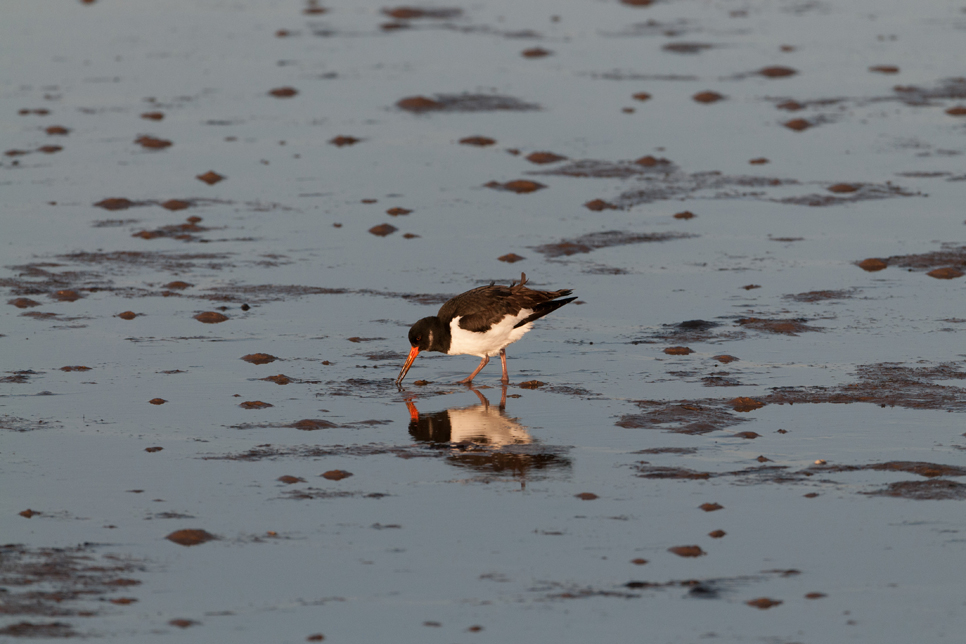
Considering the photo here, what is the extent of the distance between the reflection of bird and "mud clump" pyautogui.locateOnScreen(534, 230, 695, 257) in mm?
4936

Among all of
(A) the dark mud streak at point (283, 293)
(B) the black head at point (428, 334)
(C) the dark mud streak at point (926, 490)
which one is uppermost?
(B) the black head at point (428, 334)

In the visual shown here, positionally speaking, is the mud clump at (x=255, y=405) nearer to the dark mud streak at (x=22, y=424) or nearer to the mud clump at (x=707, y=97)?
the dark mud streak at (x=22, y=424)

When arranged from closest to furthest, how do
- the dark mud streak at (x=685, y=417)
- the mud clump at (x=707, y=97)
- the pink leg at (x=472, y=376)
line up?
the dark mud streak at (x=685, y=417)
the pink leg at (x=472, y=376)
the mud clump at (x=707, y=97)

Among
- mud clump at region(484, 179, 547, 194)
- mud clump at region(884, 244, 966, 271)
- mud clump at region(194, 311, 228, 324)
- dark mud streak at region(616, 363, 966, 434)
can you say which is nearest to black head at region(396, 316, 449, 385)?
dark mud streak at region(616, 363, 966, 434)

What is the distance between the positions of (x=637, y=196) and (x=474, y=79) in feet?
29.8

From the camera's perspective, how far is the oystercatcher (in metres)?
12.4

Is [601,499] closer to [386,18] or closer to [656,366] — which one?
[656,366]

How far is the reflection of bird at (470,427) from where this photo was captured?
35.8ft

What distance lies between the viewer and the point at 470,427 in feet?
37.1

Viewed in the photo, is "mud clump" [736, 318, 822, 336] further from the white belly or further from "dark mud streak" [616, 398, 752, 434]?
the white belly

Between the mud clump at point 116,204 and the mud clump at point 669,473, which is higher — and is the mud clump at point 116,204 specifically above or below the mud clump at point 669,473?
above

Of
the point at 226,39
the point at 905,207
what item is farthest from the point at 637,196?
the point at 226,39

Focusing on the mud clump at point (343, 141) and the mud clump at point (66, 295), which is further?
the mud clump at point (343, 141)

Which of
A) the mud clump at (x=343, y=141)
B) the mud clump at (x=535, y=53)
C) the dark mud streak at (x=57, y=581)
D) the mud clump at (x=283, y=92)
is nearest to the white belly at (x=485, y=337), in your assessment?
the dark mud streak at (x=57, y=581)
